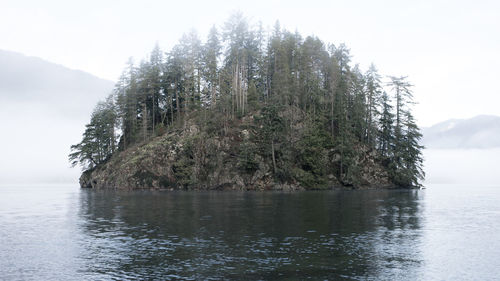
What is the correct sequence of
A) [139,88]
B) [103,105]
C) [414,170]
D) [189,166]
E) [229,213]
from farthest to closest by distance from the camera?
1. [103,105]
2. [139,88]
3. [414,170]
4. [189,166]
5. [229,213]

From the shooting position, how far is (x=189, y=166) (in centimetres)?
10044

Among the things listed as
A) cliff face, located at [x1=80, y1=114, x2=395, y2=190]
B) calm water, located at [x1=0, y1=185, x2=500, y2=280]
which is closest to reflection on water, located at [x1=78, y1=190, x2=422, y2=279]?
calm water, located at [x1=0, y1=185, x2=500, y2=280]

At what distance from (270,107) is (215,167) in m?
20.9

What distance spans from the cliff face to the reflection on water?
157ft

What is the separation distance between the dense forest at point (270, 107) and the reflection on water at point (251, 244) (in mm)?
52022

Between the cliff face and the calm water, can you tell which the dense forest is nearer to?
the cliff face

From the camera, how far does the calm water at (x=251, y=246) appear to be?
21719mm

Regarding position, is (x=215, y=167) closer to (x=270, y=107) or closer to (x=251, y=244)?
(x=270, y=107)

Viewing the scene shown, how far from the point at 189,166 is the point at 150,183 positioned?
11320 millimetres

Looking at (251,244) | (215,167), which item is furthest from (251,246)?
(215,167)

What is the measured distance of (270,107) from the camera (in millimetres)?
99500

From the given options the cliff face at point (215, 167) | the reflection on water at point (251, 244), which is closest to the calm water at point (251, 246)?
the reflection on water at point (251, 244)

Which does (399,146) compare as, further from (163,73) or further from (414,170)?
(163,73)

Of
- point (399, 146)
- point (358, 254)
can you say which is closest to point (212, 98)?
point (399, 146)
